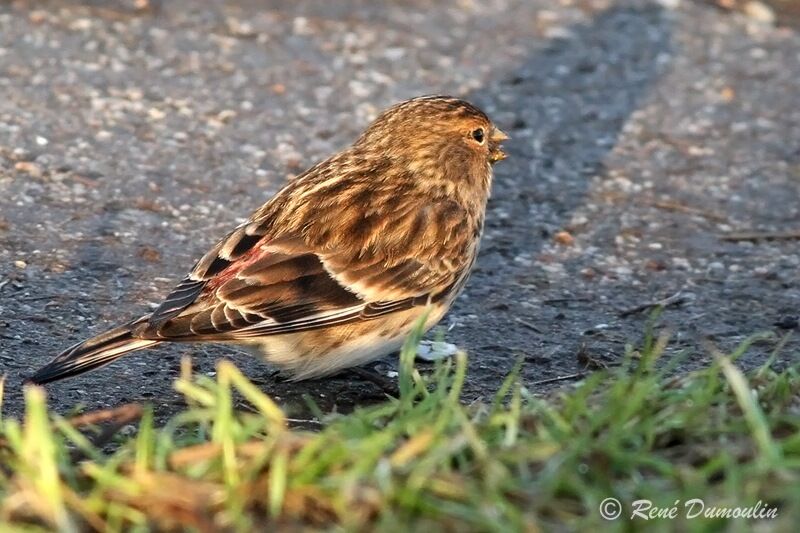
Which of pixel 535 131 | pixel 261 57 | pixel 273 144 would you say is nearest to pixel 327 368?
pixel 273 144

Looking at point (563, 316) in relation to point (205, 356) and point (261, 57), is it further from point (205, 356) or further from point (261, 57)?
point (261, 57)

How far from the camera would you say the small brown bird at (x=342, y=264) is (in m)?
4.90

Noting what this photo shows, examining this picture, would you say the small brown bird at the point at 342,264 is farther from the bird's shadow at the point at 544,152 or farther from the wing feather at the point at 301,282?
the bird's shadow at the point at 544,152

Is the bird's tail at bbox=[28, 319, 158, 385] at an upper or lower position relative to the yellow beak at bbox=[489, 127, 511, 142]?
lower

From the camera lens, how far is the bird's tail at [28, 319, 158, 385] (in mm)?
4723

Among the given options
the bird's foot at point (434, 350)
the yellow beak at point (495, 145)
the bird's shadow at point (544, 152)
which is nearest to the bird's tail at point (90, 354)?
the bird's foot at point (434, 350)

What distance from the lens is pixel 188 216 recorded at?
686 cm

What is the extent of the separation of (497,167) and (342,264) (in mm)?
2717

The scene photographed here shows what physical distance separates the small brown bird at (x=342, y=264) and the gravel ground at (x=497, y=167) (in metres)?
0.34

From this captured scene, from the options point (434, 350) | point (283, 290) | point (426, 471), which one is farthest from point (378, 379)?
point (426, 471)

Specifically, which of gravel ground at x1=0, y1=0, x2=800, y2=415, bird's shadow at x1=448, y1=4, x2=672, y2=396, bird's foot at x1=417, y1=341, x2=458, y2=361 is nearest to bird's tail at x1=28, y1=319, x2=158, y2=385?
gravel ground at x1=0, y1=0, x2=800, y2=415

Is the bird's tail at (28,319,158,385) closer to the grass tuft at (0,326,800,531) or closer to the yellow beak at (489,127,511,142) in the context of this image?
the grass tuft at (0,326,800,531)

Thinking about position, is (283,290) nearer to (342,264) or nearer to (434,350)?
(342,264)

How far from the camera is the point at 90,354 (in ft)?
15.6
